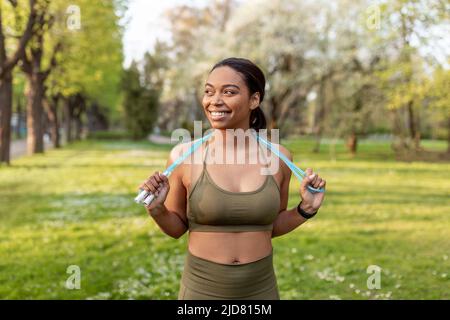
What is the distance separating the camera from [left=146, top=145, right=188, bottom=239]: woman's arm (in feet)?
8.64

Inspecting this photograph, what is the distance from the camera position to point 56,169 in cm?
2166

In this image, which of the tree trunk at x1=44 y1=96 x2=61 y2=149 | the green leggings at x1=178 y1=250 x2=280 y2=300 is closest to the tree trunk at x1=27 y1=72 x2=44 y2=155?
the tree trunk at x1=44 y1=96 x2=61 y2=149

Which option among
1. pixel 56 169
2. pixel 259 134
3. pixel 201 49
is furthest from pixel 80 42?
pixel 259 134

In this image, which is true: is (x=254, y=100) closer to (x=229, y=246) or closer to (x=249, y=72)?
(x=249, y=72)

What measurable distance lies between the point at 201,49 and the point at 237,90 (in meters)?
36.7

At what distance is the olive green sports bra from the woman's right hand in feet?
0.56

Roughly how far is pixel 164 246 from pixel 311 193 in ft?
23.7

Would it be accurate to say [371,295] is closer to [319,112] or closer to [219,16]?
[319,112]

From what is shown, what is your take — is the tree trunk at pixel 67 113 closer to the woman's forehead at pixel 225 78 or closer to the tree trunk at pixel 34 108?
the tree trunk at pixel 34 108

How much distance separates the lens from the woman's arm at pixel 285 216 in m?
2.72

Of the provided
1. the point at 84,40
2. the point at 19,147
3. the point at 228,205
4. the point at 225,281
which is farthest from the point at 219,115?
the point at 19,147

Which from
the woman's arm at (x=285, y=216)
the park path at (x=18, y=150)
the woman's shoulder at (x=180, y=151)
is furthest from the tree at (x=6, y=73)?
the woman's arm at (x=285, y=216)

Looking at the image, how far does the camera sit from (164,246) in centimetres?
944

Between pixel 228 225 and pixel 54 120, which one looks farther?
pixel 54 120
